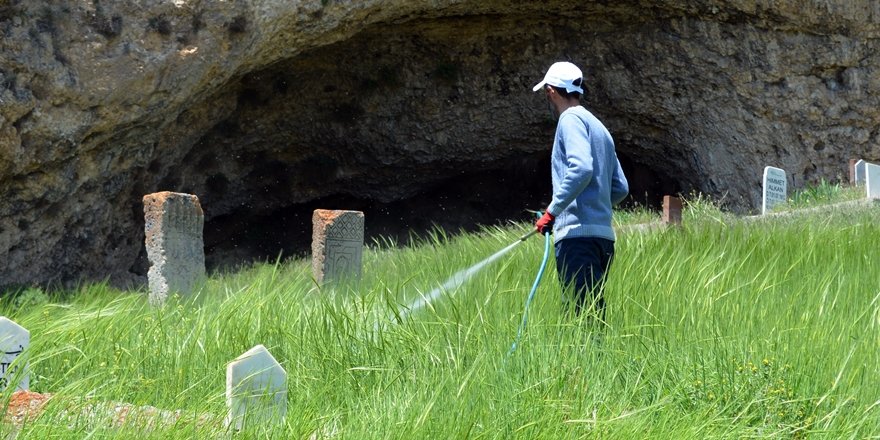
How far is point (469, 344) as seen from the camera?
14.7 ft

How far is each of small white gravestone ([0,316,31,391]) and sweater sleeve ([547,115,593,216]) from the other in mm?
2311

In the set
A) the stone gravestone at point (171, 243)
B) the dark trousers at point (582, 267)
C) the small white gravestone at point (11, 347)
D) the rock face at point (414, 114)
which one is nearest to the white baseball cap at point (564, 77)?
the dark trousers at point (582, 267)

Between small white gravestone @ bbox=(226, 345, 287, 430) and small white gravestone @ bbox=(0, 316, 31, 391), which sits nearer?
small white gravestone @ bbox=(226, 345, 287, 430)

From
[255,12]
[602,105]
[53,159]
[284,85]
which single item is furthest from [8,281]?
[602,105]

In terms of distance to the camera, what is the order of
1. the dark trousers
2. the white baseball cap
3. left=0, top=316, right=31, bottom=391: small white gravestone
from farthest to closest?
the white baseball cap < the dark trousers < left=0, top=316, right=31, bottom=391: small white gravestone

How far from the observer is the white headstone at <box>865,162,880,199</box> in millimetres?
9797

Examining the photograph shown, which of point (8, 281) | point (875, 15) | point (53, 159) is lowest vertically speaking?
point (8, 281)

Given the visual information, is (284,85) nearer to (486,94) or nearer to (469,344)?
(486,94)

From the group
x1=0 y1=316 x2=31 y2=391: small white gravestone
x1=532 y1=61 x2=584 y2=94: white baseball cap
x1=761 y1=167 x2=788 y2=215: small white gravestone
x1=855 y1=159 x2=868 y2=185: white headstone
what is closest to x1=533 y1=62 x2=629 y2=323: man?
x1=532 y1=61 x2=584 y2=94: white baseball cap

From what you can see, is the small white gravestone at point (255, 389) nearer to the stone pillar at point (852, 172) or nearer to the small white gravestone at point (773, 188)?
the small white gravestone at point (773, 188)

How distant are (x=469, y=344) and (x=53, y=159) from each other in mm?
5229

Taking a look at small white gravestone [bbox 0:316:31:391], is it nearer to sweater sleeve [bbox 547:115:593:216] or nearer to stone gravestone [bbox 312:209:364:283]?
sweater sleeve [bbox 547:115:593:216]

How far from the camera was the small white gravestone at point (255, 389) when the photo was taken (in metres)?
3.44

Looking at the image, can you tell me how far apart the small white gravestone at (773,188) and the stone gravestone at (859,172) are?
1295 mm
